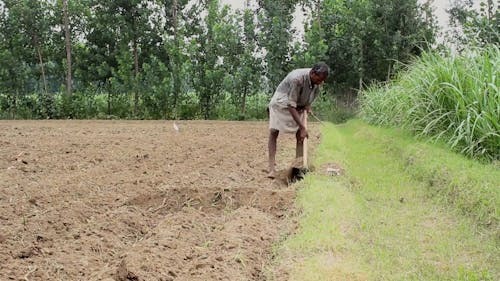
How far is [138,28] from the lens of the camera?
70.4 feet

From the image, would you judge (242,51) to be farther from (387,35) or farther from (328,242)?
(328,242)

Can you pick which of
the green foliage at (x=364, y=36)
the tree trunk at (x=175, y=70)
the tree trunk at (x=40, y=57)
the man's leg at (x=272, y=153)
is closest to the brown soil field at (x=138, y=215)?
the man's leg at (x=272, y=153)

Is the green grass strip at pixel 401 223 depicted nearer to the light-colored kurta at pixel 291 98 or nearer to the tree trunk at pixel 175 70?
the light-colored kurta at pixel 291 98

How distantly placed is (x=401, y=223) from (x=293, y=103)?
7.14 feet

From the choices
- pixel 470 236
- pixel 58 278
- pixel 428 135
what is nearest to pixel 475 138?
pixel 428 135

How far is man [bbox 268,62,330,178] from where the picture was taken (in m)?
6.44

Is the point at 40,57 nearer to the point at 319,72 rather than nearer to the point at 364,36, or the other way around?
the point at 364,36

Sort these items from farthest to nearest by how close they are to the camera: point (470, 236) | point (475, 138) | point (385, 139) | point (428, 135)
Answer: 1. point (385, 139)
2. point (428, 135)
3. point (475, 138)
4. point (470, 236)

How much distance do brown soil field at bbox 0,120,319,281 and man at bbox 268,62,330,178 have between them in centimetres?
66

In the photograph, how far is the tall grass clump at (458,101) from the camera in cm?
624

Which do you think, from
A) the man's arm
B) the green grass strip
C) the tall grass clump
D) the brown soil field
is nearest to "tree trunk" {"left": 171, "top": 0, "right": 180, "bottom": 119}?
the tall grass clump

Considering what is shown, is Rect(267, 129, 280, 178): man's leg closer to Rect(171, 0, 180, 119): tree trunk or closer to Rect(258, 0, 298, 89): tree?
Rect(258, 0, 298, 89): tree

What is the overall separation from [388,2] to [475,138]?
1461 centimetres

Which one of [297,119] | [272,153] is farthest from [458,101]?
[272,153]
